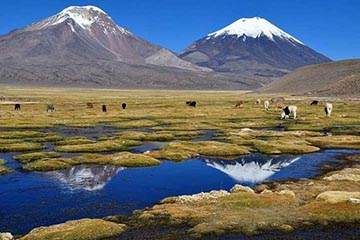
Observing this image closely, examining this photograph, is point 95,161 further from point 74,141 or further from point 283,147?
point 283,147

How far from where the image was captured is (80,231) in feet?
71.4

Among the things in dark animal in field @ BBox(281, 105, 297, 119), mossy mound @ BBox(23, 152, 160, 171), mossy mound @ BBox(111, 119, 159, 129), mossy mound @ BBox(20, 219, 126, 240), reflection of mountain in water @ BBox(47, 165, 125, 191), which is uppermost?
dark animal in field @ BBox(281, 105, 297, 119)

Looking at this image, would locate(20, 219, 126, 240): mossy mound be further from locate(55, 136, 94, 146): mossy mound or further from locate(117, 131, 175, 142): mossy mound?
locate(117, 131, 175, 142): mossy mound

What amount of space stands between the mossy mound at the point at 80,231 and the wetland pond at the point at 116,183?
52.4 inches

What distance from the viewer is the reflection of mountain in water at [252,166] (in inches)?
1379

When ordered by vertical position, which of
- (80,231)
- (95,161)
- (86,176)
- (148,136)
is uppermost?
(148,136)

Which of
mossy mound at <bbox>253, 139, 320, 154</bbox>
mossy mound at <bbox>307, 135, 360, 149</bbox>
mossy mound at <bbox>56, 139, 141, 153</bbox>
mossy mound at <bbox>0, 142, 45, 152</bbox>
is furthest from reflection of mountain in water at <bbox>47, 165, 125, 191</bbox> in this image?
mossy mound at <bbox>307, 135, 360, 149</bbox>

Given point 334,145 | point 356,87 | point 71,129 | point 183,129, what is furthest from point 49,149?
point 356,87

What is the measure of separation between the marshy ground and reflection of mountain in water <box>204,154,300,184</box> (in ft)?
7.46

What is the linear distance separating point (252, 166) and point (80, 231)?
20286mm

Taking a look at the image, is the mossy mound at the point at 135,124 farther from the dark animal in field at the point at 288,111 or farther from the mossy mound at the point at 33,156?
the mossy mound at the point at 33,156

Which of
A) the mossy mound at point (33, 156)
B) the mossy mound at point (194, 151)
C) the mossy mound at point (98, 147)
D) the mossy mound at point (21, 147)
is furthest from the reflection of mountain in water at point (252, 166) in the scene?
the mossy mound at point (21, 147)

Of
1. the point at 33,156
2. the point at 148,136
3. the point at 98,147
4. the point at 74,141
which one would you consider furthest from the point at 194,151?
the point at 33,156

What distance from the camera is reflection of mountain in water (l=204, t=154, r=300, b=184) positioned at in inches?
1379
